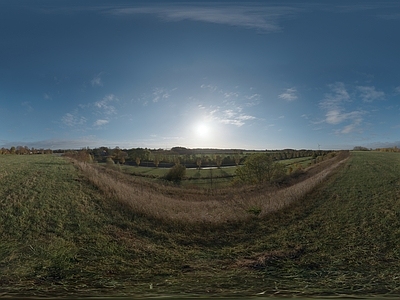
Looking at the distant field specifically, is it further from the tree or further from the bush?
the tree

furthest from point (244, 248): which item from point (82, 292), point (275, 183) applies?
point (82, 292)

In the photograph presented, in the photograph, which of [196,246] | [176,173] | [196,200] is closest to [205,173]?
[176,173]

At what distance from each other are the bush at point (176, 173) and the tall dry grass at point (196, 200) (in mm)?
775

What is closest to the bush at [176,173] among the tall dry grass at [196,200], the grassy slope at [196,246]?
the tall dry grass at [196,200]

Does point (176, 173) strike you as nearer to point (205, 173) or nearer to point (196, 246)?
point (205, 173)

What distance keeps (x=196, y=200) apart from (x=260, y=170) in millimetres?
2013

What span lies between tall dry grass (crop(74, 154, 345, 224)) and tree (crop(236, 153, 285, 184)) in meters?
0.79

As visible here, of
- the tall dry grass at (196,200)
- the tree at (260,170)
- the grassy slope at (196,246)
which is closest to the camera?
the grassy slope at (196,246)

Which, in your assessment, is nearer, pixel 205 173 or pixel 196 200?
pixel 196 200

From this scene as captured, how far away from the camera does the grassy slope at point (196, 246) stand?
2.83 meters

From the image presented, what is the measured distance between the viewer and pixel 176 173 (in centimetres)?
589

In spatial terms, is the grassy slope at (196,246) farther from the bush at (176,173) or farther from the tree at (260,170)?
the bush at (176,173)

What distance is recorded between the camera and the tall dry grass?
13.8ft

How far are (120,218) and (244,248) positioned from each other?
1877mm
